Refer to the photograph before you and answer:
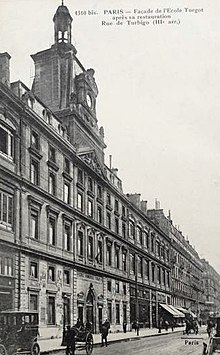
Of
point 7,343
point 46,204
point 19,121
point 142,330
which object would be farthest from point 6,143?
point 142,330

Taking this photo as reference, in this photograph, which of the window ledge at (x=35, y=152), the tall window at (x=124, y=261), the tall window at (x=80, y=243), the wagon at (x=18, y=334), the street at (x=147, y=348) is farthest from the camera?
the tall window at (x=124, y=261)

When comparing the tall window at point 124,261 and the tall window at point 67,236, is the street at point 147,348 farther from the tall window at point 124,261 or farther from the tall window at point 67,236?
the tall window at point 67,236

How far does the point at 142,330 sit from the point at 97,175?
2997 millimetres

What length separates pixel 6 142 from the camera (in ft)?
30.3

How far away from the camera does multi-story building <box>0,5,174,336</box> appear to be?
9.21 m

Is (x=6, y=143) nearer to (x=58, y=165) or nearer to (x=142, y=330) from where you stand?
(x=58, y=165)

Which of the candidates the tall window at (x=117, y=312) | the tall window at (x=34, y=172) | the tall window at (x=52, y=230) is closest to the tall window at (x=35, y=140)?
the tall window at (x=34, y=172)

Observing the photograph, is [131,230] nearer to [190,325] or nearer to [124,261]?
[124,261]

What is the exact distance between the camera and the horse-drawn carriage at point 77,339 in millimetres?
8573

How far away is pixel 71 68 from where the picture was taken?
960 centimetres

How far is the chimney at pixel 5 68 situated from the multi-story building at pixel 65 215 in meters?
0.02

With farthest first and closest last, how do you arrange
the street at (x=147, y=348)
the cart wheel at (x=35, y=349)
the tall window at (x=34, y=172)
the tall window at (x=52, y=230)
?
the tall window at (x=52, y=230), the tall window at (x=34, y=172), the street at (x=147, y=348), the cart wheel at (x=35, y=349)

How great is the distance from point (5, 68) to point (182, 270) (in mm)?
5648

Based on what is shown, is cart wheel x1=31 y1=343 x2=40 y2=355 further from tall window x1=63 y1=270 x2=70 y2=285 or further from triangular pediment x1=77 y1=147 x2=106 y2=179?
triangular pediment x1=77 y1=147 x2=106 y2=179
